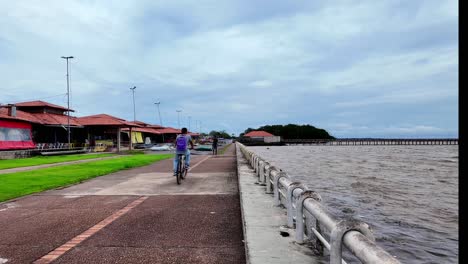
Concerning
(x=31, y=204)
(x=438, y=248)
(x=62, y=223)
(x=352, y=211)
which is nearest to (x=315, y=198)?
(x=62, y=223)

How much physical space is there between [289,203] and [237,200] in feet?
10.7

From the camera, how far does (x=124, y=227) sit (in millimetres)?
6090

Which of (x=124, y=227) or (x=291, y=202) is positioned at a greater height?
(x=291, y=202)

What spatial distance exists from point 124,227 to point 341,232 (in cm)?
412

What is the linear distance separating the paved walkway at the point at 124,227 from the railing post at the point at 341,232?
1641 mm

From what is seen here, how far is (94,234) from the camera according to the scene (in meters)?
5.68

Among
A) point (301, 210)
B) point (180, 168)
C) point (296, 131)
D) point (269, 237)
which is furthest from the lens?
point (296, 131)

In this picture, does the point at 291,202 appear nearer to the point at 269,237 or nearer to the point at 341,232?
the point at 269,237

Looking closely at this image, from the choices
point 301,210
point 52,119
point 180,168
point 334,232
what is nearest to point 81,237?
point 301,210

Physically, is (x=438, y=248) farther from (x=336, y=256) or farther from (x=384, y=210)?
(x=336, y=256)

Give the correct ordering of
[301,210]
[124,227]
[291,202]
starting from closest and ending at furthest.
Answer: [301,210] < [291,202] < [124,227]

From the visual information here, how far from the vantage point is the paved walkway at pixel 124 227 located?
469cm

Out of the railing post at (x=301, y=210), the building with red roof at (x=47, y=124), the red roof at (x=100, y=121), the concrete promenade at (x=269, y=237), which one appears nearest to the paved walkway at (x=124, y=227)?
the concrete promenade at (x=269, y=237)
